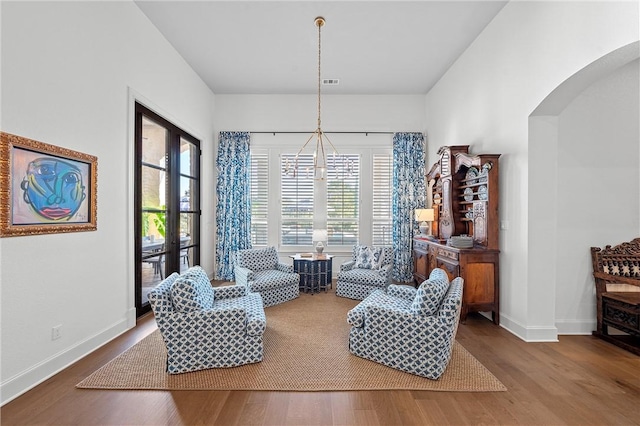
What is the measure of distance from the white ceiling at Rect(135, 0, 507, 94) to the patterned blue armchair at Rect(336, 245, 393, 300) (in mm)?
3119

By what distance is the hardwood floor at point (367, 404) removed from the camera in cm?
213

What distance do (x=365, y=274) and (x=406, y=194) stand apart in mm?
2140

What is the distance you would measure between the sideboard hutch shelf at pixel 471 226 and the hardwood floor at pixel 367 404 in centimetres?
114

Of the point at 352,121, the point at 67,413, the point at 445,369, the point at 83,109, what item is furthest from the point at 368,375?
the point at 352,121

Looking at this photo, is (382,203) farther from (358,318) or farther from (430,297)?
(430,297)

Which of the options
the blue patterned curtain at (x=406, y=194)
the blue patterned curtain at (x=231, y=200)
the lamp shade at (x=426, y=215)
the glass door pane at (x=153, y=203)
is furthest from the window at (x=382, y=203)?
the glass door pane at (x=153, y=203)

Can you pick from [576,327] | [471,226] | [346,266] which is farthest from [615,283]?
[346,266]

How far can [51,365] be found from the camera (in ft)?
8.77

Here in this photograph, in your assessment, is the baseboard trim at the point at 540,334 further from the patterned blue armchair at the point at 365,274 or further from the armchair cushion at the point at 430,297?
the patterned blue armchair at the point at 365,274

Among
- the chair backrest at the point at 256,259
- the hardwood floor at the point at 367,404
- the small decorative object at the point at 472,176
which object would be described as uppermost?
the small decorative object at the point at 472,176

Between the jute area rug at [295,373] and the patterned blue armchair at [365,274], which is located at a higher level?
the patterned blue armchair at [365,274]

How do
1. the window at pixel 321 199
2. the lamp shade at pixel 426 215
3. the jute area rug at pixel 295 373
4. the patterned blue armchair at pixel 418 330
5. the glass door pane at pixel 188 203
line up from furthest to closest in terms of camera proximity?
the window at pixel 321 199 < the lamp shade at pixel 426 215 < the glass door pane at pixel 188 203 < the patterned blue armchair at pixel 418 330 < the jute area rug at pixel 295 373

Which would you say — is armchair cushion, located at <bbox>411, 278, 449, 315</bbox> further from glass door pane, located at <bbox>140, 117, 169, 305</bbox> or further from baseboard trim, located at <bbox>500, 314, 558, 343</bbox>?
glass door pane, located at <bbox>140, 117, 169, 305</bbox>

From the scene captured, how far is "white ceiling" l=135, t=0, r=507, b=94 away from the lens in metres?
3.76
